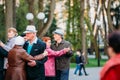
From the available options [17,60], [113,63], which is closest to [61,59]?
[17,60]

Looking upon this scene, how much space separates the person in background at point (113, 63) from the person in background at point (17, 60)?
17.0 ft

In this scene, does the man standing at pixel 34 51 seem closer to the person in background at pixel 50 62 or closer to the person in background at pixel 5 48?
the person in background at pixel 5 48

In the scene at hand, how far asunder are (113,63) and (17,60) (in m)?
5.46

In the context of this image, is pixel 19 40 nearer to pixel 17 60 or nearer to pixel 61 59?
pixel 17 60

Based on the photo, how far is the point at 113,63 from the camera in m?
5.09

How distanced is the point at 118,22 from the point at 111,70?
2549 inches

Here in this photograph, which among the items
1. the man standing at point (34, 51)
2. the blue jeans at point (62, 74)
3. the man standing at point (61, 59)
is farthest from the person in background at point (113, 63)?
the blue jeans at point (62, 74)

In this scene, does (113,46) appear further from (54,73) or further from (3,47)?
(54,73)

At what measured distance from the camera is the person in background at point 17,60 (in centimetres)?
1030

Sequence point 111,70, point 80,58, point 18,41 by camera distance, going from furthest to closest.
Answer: point 80,58
point 18,41
point 111,70

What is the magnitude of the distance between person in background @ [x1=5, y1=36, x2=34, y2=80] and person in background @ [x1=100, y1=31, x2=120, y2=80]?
5.19 m

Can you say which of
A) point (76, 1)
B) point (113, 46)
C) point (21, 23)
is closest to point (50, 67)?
point (113, 46)

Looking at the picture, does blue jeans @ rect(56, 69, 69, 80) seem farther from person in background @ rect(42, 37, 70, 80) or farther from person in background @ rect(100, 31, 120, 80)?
person in background @ rect(100, 31, 120, 80)

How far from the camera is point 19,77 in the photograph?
10461 millimetres
